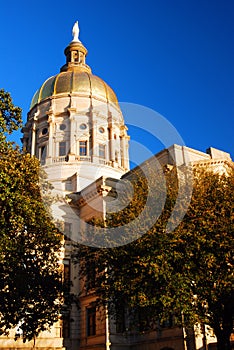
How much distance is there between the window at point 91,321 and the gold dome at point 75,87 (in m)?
34.3

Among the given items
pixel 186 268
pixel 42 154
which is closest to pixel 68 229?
pixel 42 154

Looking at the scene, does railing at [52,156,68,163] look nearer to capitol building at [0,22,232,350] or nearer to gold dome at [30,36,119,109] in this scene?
capitol building at [0,22,232,350]

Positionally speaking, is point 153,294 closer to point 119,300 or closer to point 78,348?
point 119,300

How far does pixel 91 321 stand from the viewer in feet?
123

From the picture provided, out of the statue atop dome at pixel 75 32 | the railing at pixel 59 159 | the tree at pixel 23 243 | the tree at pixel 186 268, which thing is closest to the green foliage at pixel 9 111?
the tree at pixel 23 243

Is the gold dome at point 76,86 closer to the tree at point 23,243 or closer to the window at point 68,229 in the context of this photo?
the window at point 68,229

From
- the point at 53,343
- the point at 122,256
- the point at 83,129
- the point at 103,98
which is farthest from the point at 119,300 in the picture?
the point at 103,98

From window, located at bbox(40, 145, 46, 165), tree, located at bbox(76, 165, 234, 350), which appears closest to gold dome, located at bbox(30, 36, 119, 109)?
window, located at bbox(40, 145, 46, 165)

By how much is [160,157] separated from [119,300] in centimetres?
1845

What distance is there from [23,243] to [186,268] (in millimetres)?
9292

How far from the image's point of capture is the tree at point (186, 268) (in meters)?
20.0

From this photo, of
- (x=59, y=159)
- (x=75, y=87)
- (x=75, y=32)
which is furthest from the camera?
(x=75, y=32)

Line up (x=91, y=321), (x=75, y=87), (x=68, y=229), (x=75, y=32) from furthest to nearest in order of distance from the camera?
(x=75, y=32), (x=75, y=87), (x=68, y=229), (x=91, y=321)

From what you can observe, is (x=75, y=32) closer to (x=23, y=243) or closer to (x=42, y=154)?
(x=42, y=154)
